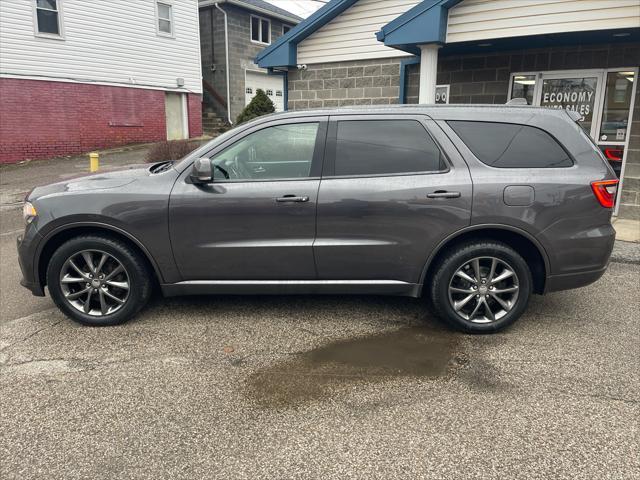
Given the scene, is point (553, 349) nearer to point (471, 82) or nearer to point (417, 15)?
point (417, 15)

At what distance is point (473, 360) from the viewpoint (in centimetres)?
387

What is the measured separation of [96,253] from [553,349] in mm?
3762

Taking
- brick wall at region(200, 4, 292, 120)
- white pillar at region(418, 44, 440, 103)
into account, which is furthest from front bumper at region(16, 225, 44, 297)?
brick wall at region(200, 4, 292, 120)

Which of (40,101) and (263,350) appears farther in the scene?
(40,101)

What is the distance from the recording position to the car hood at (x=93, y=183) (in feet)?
14.2

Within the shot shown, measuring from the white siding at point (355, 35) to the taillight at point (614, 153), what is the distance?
4.06 meters

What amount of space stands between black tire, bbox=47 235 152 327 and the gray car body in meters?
0.10

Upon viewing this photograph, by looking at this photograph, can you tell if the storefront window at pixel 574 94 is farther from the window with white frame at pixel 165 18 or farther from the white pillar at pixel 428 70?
the window with white frame at pixel 165 18

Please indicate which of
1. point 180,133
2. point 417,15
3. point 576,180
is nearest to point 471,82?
point 417,15

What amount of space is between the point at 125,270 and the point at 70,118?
47.8 ft

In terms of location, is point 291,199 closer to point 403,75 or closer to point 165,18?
point 403,75

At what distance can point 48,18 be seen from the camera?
15.9m

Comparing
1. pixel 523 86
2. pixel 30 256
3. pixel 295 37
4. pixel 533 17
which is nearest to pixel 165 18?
pixel 295 37

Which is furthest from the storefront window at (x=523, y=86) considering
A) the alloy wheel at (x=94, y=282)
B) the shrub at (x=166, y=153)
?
the shrub at (x=166, y=153)
